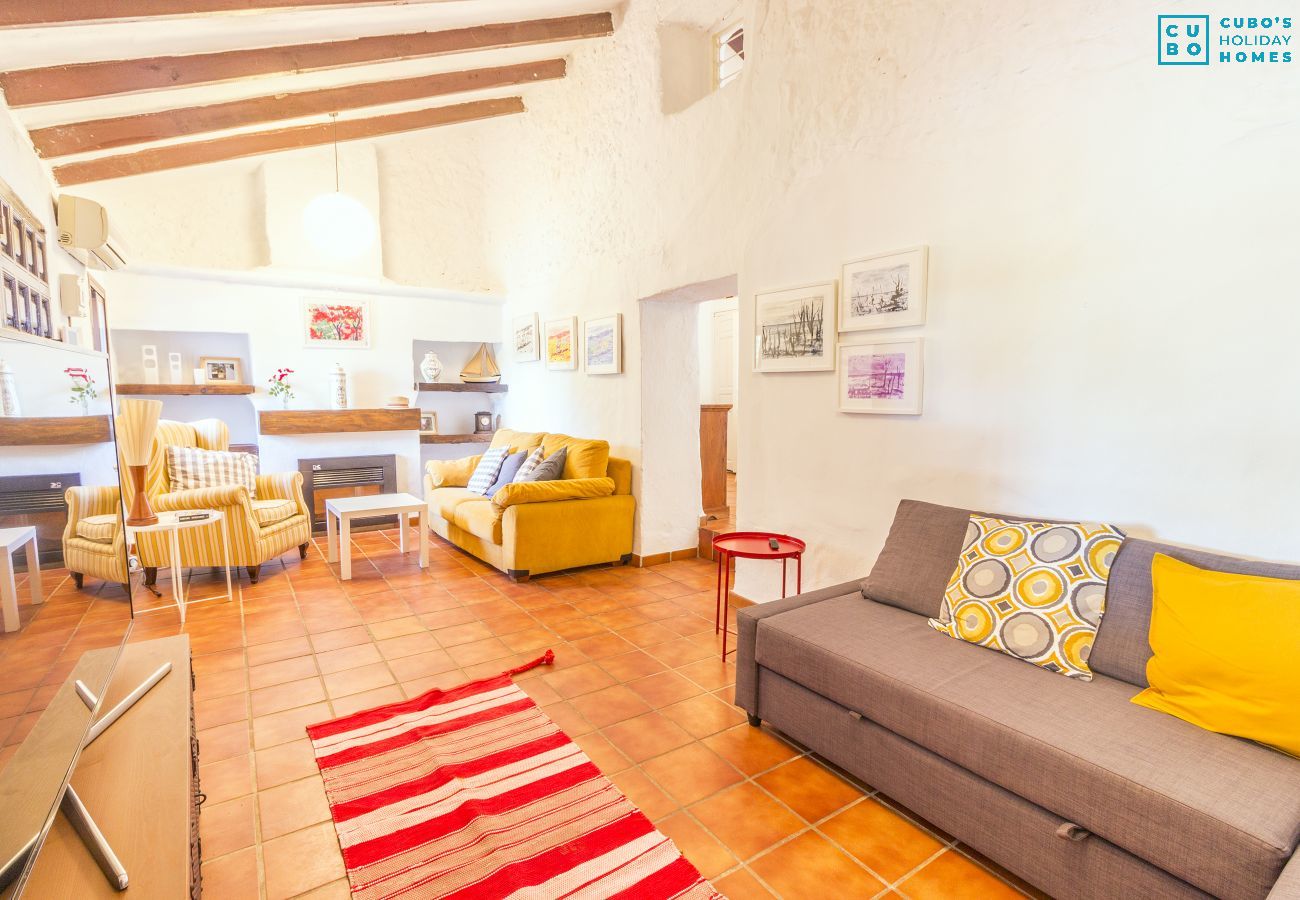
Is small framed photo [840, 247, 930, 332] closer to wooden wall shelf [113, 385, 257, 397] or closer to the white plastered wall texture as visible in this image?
the white plastered wall texture

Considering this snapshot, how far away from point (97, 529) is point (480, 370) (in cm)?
544

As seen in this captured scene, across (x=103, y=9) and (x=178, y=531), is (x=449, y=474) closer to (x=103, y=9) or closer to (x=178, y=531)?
(x=178, y=531)

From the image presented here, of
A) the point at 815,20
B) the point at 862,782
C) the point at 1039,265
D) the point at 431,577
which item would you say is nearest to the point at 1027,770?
the point at 862,782

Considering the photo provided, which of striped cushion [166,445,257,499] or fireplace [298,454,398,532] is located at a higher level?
striped cushion [166,445,257,499]

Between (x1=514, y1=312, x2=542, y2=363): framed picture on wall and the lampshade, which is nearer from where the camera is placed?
the lampshade

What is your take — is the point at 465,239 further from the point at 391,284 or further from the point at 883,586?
the point at 883,586

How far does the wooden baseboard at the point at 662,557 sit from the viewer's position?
4684 mm

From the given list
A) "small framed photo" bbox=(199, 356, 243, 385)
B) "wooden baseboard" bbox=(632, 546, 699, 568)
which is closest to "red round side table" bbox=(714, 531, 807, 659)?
"wooden baseboard" bbox=(632, 546, 699, 568)

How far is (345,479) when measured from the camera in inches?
229

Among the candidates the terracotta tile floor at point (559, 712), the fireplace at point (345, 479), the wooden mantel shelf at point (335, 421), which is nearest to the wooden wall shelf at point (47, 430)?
the terracotta tile floor at point (559, 712)

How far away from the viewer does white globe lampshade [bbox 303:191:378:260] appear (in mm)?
5734

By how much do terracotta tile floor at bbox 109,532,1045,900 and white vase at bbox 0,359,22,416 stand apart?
1393 mm

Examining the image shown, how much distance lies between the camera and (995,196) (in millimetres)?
2406

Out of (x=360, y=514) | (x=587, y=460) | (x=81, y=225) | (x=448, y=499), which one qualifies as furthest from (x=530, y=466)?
(x=81, y=225)
